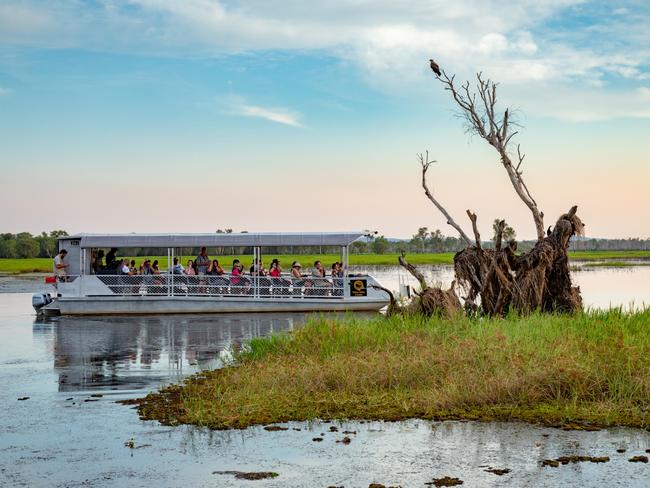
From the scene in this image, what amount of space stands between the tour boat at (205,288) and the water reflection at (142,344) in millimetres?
1144

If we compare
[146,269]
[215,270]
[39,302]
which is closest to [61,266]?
[39,302]

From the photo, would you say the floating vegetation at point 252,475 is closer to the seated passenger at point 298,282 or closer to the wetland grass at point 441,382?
the wetland grass at point 441,382

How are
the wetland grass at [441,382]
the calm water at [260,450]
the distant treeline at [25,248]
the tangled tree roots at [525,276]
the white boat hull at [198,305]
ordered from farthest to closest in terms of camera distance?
1. the distant treeline at [25,248]
2. the white boat hull at [198,305]
3. the tangled tree roots at [525,276]
4. the wetland grass at [441,382]
5. the calm water at [260,450]

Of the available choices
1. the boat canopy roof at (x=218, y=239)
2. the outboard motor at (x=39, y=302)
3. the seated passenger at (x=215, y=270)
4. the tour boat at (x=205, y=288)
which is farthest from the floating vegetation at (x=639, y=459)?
the outboard motor at (x=39, y=302)

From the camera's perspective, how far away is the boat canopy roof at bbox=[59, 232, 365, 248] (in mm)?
33219

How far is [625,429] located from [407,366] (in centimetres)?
382

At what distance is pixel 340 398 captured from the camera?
12992mm

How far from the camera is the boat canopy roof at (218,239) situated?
33219 mm

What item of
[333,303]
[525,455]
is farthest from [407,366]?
[333,303]

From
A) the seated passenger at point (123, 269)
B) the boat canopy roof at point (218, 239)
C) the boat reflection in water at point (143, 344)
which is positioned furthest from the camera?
the seated passenger at point (123, 269)

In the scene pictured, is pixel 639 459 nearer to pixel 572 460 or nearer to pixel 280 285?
pixel 572 460

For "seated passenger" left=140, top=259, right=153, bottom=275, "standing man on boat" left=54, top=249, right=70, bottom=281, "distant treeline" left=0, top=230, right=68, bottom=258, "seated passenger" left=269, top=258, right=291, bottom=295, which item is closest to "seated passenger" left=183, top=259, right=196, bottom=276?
"seated passenger" left=140, top=259, right=153, bottom=275

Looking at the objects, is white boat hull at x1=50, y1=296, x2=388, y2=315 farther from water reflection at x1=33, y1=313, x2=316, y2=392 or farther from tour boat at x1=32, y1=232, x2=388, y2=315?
water reflection at x1=33, y1=313, x2=316, y2=392

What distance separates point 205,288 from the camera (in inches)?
1310
